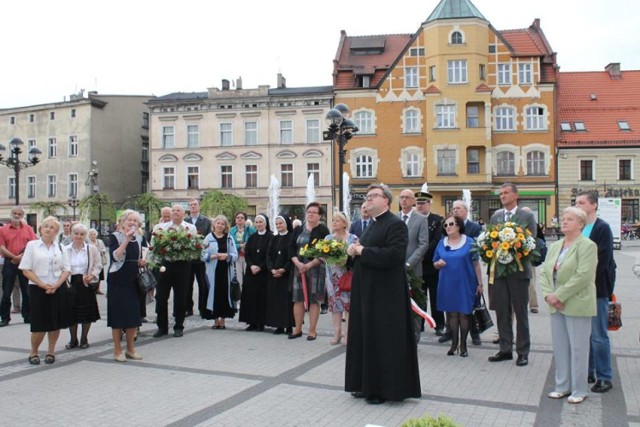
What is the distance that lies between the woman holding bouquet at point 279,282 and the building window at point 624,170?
39.6m

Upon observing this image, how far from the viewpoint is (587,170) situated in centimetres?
4322

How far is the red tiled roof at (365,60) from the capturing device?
149ft

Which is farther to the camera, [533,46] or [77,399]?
[533,46]

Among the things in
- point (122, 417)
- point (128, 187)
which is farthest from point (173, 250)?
point (128, 187)

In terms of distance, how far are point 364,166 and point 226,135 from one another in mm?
11159

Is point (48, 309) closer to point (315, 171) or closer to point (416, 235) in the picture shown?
point (416, 235)

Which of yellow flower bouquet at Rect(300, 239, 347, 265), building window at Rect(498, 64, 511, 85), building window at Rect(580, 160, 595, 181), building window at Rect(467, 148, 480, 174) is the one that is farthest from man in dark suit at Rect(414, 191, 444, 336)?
building window at Rect(580, 160, 595, 181)

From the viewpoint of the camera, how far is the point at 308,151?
150 ft

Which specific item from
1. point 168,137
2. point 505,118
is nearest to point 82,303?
point 505,118

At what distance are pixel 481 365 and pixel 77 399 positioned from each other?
4.74 m

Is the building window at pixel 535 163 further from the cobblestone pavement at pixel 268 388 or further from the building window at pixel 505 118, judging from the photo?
the cobblestone pavement at pixel 268 388

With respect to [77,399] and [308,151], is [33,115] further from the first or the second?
[77,399]

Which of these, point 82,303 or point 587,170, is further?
point 587,170

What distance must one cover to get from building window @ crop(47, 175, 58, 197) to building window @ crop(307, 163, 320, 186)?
2215 cm
